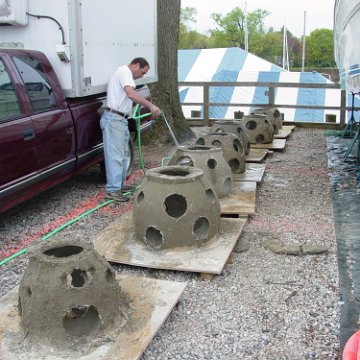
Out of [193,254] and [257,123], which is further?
[257,123]

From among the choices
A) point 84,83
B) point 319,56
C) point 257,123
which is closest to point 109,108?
point 84,83

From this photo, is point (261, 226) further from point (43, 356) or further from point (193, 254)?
point (43, 356)

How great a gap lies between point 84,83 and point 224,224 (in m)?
2.63

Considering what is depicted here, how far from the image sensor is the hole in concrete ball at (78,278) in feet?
11.9

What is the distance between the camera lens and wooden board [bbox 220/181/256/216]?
6.43m

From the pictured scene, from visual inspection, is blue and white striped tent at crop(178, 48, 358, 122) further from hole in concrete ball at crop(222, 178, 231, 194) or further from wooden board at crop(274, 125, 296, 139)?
hole in concrete ball at crop(222, 178, 231, 194)

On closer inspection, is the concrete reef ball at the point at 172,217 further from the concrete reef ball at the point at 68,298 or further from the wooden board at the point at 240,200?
the concrete reef ball at the point at 68,298

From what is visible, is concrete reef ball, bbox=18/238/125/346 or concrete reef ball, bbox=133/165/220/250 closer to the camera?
concrete reef ball, bbox=18/238/125/346

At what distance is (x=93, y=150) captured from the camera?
24.5 ft

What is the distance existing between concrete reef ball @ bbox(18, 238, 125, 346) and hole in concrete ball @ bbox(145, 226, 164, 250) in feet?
4.62

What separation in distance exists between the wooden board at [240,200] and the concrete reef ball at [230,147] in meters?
0.64

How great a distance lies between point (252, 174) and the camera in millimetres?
8375

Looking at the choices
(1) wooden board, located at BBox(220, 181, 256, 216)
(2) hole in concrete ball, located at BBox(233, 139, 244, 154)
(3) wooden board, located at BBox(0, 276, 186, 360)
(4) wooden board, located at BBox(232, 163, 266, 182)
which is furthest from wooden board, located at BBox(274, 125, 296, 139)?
(3) wooden board, located at BBox(0, 276, 186, 360)

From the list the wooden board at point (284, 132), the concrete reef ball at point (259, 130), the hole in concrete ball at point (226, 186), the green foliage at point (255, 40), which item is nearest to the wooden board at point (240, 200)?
the hole in concrete ball at point (226, 186)
